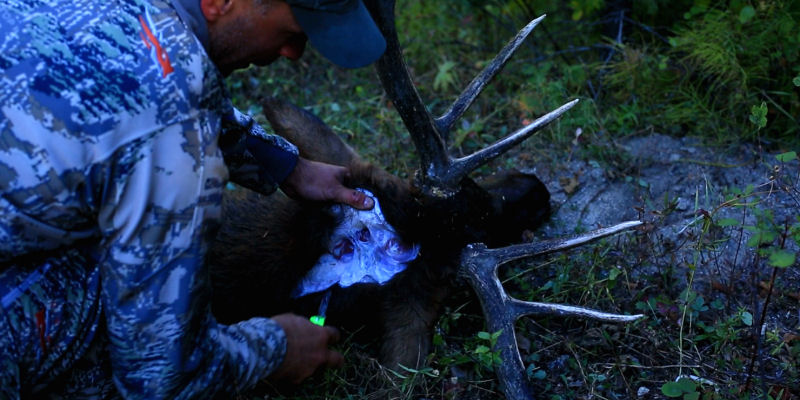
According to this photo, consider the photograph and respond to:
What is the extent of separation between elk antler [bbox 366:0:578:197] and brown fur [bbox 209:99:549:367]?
0.10 metres

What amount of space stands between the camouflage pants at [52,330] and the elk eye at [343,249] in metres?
1.27

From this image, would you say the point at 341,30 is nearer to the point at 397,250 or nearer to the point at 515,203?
the point at 397,250

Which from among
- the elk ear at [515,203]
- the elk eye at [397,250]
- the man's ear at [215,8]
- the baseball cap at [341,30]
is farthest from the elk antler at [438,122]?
the man's ear at [215,8]

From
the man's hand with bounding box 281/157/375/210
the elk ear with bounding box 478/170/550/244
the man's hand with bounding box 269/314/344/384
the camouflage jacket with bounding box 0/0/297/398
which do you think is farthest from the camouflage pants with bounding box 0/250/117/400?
the elk ear with bounding box 478/170/550/244

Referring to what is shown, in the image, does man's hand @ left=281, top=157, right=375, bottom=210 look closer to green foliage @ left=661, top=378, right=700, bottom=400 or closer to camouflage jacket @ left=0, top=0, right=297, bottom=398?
camouflage jacket @ left=0, top=0, right=297, bottom=398

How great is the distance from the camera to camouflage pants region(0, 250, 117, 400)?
257 cm

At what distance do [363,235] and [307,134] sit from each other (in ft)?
2.44

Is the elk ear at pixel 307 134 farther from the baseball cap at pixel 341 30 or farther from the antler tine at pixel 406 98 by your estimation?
the baseball cap at pixel 341 30

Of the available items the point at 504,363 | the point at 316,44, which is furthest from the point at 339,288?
the point at 316,44

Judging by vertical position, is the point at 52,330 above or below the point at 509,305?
above

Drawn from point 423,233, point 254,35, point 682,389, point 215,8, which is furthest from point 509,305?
point 215,8

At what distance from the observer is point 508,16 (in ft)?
19.6

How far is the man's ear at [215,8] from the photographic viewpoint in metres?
2.63

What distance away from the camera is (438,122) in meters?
3.75
